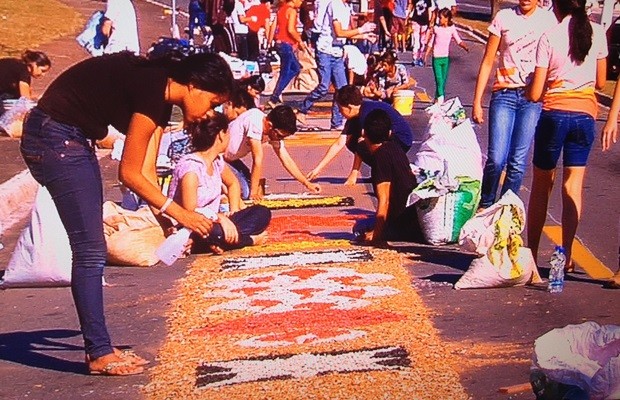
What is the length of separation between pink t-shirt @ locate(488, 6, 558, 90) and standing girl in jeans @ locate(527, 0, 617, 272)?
2.91 feet

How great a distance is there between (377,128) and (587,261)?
1.89 metres

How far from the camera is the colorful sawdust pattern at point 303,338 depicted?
5938 millimetres

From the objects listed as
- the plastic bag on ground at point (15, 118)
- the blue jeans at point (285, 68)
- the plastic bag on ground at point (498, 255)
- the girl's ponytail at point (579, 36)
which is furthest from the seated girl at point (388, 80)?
the plastic bag on ground at point (498, 255)

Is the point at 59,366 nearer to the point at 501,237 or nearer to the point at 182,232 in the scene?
the point at 182,232

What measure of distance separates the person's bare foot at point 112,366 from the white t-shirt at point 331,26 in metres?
11.2

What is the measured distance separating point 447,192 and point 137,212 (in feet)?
7.52

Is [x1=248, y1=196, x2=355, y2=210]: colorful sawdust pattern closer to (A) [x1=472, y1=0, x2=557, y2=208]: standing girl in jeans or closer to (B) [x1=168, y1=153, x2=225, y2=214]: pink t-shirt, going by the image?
(B) [x1=168, y1=153, x2=225, y2=214]: pink t-shirt

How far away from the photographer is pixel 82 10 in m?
37.6

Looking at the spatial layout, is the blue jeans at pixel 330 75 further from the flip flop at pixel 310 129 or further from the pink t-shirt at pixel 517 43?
the pink t-shirt at pixel 517 43

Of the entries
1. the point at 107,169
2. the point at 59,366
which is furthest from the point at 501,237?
the point at 107,169

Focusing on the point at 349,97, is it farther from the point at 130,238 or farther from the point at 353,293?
the point at 353,293

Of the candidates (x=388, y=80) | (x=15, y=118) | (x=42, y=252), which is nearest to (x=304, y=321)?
(x=42, y=252)

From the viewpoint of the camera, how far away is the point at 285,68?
744 inches

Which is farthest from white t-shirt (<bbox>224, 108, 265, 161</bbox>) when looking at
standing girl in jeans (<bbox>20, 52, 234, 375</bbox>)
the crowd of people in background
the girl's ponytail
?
standing girl in jeans (<bbox>20, 52, 234, 375</bbox>)
